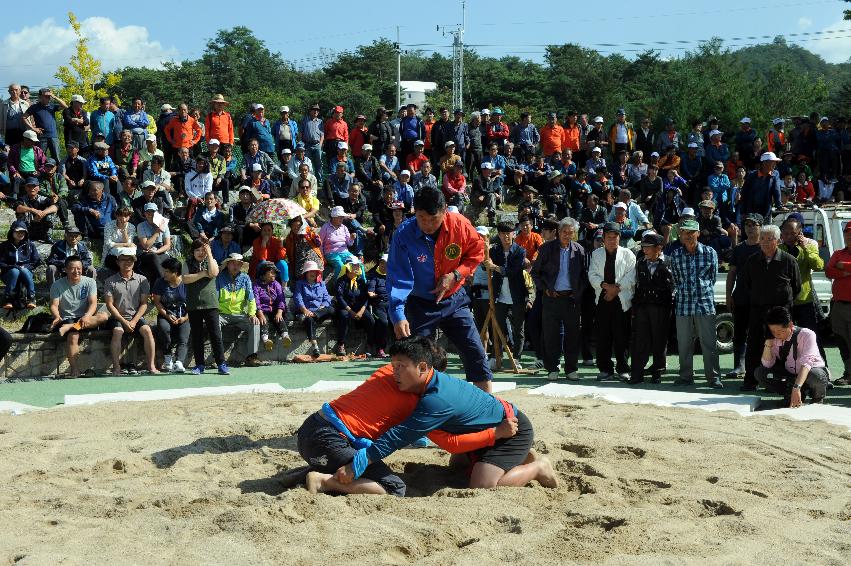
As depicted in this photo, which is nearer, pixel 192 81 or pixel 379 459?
pixel 379 459

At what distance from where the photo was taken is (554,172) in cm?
1888

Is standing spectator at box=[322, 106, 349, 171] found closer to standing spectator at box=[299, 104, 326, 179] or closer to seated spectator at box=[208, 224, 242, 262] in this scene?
standing spectator at box=[299, 104, 326, 179]

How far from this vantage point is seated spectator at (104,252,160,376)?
12.1m

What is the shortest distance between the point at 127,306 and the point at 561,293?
5.40 metres

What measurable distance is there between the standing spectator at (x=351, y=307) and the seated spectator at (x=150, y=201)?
11.1 ft

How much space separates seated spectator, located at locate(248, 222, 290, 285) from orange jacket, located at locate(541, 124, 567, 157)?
8025 millimetres

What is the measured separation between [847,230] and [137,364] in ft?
28.2

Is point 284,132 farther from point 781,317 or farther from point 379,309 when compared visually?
point 781,317

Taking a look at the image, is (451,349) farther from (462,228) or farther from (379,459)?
(379,459)

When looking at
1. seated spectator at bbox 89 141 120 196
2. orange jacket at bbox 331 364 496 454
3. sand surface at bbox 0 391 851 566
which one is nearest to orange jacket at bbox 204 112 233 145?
seated spectator at bbox 89 141 120 196

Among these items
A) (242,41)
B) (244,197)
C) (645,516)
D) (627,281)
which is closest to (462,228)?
(645,516)

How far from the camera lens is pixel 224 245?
13984mm

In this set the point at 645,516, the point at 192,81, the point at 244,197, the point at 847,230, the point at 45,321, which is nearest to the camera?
the point at 645,516

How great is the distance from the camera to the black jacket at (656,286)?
35.7ft
